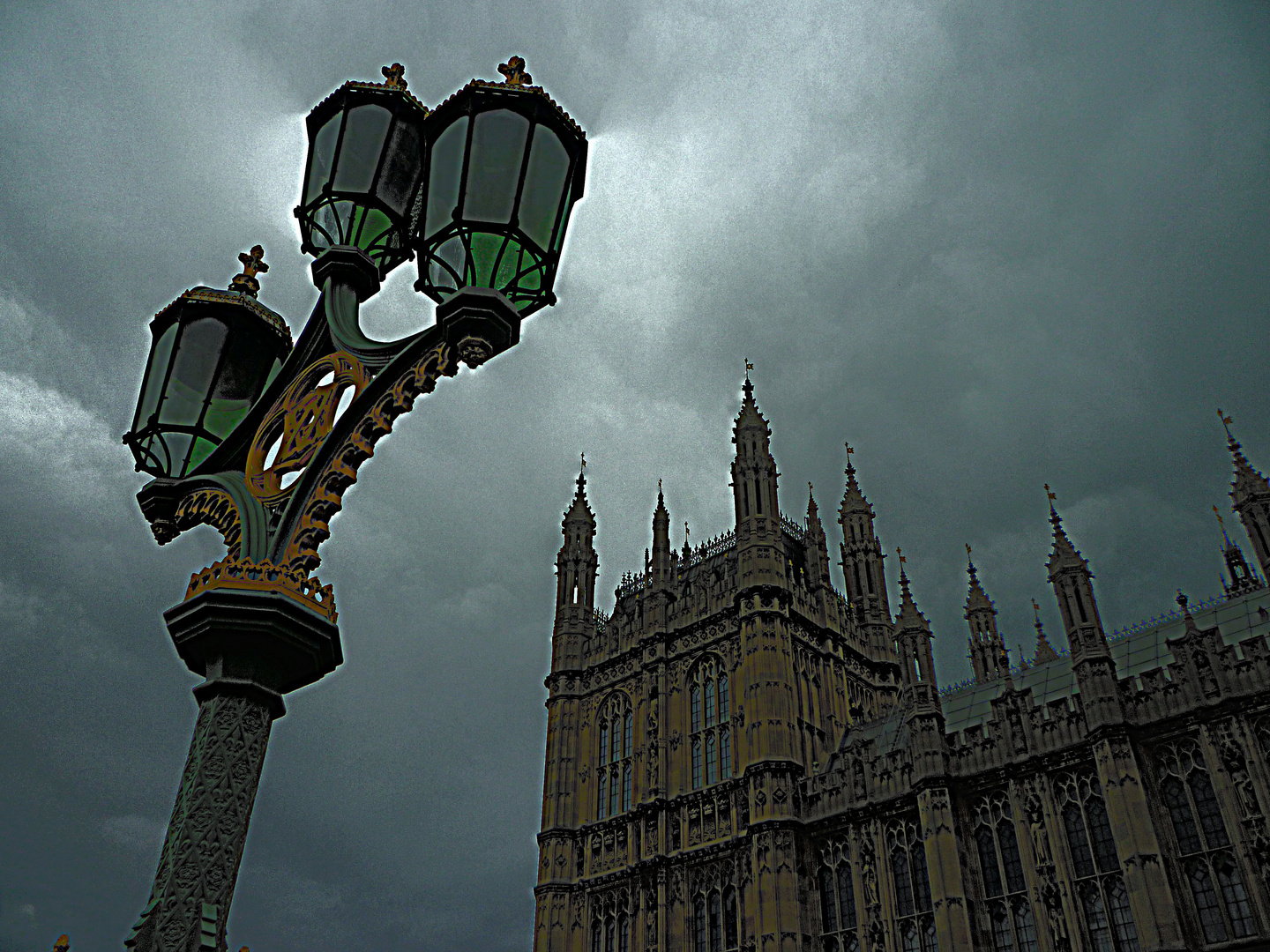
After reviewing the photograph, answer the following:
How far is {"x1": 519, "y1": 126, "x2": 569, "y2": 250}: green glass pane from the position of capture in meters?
5.00

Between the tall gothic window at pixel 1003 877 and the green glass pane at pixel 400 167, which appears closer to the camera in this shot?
the green glass pane at pixel 400 167

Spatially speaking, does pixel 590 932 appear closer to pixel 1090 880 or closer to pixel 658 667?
pixel 658 667

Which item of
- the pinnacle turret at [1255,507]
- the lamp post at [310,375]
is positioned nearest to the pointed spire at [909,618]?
the pinnacle turret at [1255,507]

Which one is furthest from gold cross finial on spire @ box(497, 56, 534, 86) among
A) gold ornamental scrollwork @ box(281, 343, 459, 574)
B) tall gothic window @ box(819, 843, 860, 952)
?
tall gothic window @ box(819, 843, 860, 952)

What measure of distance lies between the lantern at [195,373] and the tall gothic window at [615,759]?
31.7 meters

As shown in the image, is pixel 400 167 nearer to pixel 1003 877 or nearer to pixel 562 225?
pixel 562 225

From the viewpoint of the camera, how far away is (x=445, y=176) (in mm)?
4973

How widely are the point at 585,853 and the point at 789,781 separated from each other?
877cm

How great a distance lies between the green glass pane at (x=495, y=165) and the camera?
191 inches

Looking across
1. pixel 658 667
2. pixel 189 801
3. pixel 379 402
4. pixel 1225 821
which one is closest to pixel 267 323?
pixel 379 402

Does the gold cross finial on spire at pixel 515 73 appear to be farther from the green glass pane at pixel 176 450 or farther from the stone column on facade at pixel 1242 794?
the stone column on facade at pixel 1242 794

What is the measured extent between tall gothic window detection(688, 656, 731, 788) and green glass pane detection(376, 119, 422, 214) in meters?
30.2

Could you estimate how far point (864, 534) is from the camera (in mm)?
41125

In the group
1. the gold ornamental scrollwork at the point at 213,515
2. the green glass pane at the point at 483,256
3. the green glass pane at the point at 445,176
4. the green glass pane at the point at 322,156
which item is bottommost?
the gold ornamental scrollwork at the point at 213,515
